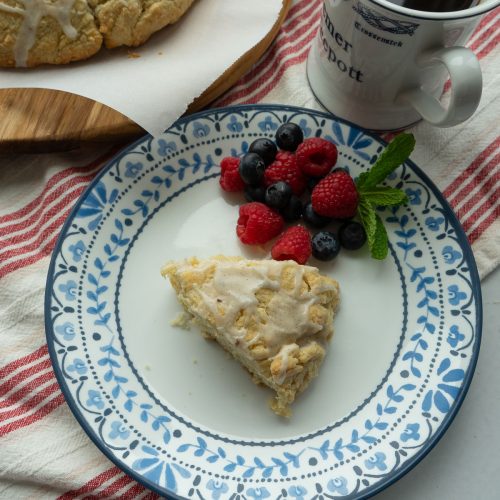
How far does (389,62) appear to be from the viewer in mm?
1615

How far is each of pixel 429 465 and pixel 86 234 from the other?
116 centimetres

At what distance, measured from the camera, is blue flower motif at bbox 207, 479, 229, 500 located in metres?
1.48

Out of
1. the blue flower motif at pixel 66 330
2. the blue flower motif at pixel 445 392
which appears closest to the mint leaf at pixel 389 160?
the blue flower motif at pixel 445 392

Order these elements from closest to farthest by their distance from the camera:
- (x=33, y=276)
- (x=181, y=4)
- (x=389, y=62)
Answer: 1. (x=389, y=62)
2. (x=33, y=276)
3. (x=181, y=4)

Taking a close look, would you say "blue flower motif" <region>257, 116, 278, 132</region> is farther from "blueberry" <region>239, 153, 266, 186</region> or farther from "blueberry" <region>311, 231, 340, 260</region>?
"blueberry" <region>311, 231, 340, 260</region>

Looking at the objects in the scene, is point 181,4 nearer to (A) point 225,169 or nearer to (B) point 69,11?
(B) point 69,11

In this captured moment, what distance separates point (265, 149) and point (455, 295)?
68 cm

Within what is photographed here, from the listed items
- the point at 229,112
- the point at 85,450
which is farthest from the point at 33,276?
the point at 229,112

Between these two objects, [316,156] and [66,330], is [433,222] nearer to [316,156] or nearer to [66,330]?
[316,156]

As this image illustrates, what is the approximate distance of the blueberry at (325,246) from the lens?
1.67m

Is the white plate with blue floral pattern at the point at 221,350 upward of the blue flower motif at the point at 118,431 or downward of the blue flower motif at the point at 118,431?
upward

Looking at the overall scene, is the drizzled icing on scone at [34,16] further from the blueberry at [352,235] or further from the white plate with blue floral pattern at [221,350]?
the blueberry at [352,235]

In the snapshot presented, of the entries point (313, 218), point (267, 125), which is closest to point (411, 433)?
point (313, 218)

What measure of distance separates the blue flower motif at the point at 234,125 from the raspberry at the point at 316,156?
0.21 metres
